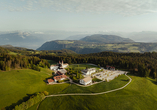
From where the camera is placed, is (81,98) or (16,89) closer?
(81,98)

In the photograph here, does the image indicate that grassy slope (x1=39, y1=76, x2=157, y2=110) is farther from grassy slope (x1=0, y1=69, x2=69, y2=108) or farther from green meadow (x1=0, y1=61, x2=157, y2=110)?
grassy slope (x1=0, y1=69, x2=69, y2=108)

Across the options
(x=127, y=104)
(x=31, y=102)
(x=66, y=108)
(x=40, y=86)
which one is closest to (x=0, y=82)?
(x=40, y=86)

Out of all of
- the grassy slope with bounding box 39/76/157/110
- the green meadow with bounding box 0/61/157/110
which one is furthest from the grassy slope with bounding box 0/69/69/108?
the grassy slope with bounding box 39/76/157/110

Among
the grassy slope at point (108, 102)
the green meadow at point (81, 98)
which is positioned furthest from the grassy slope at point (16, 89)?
the grassy slope at point (108, 102)

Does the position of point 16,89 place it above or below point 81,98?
above

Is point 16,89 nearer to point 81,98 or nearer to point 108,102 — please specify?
point 81,98

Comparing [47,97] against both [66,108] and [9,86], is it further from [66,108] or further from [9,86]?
[9,86]

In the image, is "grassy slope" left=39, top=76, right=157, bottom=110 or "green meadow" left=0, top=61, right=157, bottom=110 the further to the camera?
"green meadow" left=0, top=61, right=157, bottom=110

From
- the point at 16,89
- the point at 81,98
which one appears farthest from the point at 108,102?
the point at 16,89
